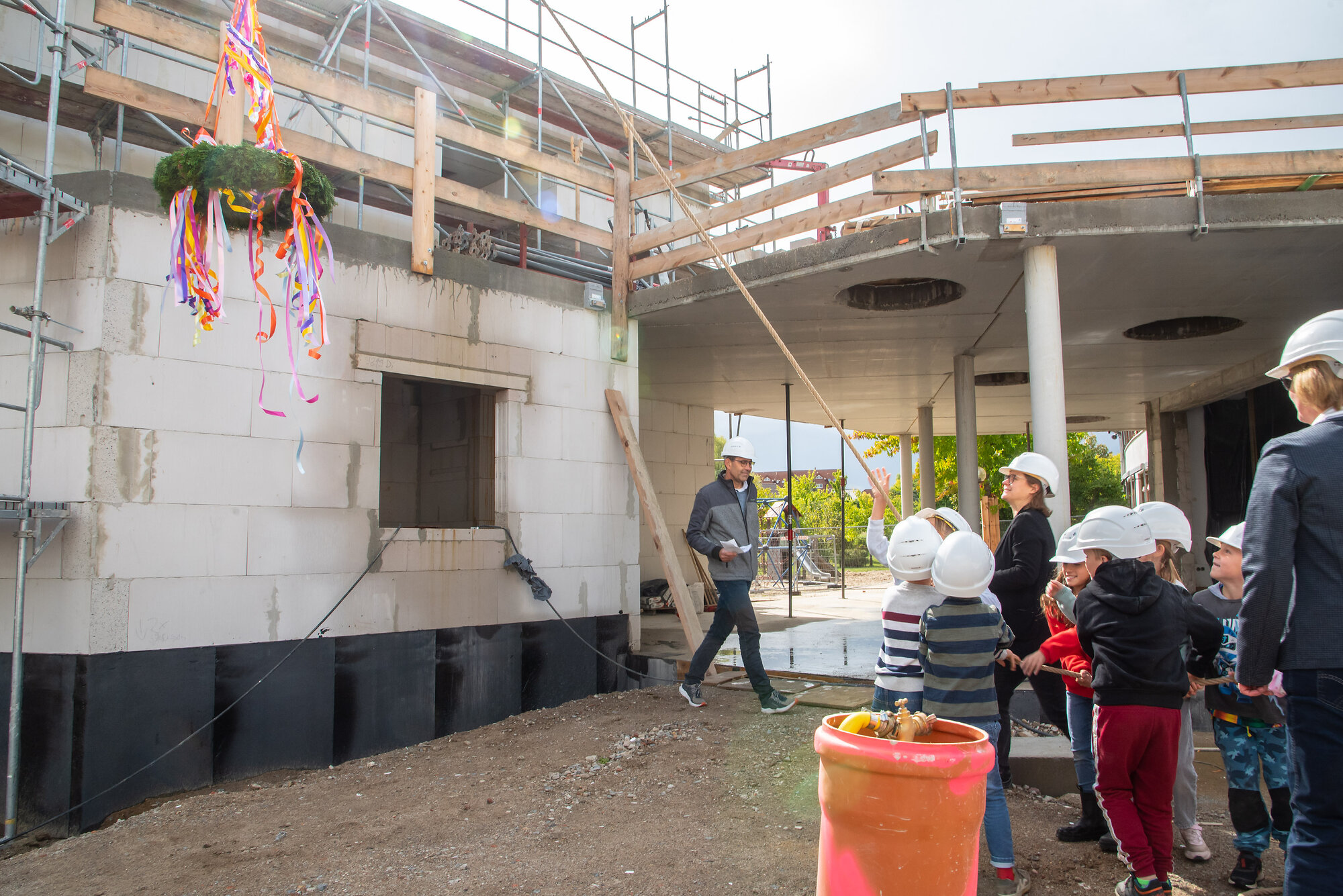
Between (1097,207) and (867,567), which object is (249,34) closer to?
(1097,207)

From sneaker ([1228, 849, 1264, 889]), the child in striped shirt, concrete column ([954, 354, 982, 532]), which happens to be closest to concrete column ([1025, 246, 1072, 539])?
sneaker ([1228, 849, 1264, 889])

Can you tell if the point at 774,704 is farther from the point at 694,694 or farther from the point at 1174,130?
the point at 1174,130

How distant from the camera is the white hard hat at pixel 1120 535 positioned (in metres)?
3.04

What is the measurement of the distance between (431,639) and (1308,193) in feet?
23.2

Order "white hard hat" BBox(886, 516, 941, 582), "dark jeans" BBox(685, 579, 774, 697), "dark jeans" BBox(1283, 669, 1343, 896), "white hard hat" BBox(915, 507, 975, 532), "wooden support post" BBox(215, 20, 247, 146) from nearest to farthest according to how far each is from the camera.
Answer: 1. "dark jeans" BBox(1283, 669, 1343, 896)
2. "white hard hat" BBox(886, 516, 941, 582)
3. "white hard hat" BBox(915, 507, 975, 532)
4. "wooden support post" BBox(215, 20, 247, 146)
5. "dark jeans" BBox(685, 579, 774, 697)

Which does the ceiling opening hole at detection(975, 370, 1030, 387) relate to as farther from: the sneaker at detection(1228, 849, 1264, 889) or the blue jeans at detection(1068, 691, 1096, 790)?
the sneaker at detection(1228, 849, 1264, 889)

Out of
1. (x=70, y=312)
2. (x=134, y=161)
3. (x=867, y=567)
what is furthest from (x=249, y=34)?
(x=867, y=567)

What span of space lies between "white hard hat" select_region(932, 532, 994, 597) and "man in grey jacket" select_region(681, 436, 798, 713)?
8.23ft

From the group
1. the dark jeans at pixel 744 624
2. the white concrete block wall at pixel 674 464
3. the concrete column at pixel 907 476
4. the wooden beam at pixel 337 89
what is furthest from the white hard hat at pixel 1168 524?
the concrete column at pixel 907 476

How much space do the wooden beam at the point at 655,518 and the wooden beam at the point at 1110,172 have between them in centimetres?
279

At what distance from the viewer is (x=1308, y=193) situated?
618 centimetres

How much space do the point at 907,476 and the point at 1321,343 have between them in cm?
1466

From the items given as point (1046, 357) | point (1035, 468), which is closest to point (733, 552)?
point (1035, 468)

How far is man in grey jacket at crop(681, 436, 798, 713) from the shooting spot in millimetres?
5629
